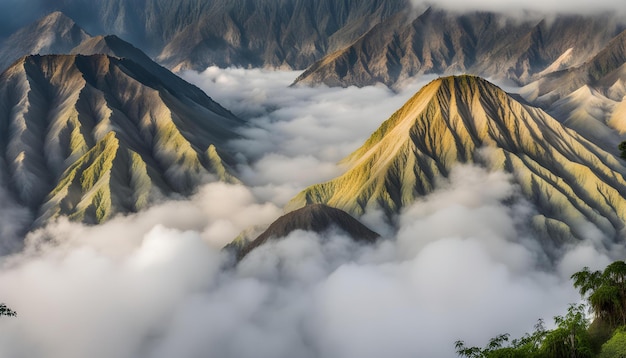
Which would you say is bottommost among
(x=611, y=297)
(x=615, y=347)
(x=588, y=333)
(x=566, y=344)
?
(x=615, y=347)

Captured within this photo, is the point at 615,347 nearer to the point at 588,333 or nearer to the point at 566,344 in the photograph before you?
the point at 566,344

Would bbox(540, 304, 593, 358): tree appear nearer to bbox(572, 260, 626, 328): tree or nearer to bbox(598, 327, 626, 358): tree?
bbox(598, 327, 626, 358): tree

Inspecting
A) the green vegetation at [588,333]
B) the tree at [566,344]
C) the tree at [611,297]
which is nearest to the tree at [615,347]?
the green vegetation at [588,333]

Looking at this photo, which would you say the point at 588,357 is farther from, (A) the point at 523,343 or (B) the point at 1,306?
(B) the point at 1,306

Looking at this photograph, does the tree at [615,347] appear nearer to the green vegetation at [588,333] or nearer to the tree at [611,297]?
the green vegetation at [588,333]

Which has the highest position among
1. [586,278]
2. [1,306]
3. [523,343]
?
[1,306]

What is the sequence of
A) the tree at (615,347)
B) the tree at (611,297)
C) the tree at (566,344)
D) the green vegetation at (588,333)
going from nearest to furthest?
the tree at (615,347), the green vegetation at (588,333), the tree at (566,344), the tree at (611,297)

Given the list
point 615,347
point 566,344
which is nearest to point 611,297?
point 566,344

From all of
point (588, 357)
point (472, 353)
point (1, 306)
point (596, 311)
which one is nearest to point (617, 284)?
point (596, 311)
